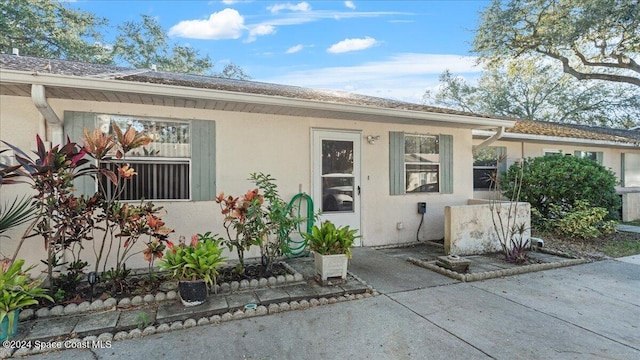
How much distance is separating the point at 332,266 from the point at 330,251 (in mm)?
181

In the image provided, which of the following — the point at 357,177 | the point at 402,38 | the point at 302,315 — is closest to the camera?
the point at 302,315

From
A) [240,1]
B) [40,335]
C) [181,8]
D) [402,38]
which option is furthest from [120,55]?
[40,335]

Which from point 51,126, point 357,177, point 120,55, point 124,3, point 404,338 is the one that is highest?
point 124,3

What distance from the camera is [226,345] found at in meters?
2.56

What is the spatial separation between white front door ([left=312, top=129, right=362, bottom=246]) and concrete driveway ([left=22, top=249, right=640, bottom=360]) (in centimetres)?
185

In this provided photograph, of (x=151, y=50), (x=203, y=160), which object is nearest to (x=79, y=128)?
(x=203, y=160)

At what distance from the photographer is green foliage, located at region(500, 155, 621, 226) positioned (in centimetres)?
680

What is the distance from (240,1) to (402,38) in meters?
5.96

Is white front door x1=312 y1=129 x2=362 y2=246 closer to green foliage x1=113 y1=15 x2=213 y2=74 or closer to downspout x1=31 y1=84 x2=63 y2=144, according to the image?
downspout x1=31 y1=84 x2=63 y2=144

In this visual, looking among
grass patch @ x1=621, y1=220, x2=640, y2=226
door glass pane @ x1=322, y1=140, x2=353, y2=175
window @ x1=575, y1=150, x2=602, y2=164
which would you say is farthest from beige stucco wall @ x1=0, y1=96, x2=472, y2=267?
window @ x1=575, y1=150, x2=602, y2=164

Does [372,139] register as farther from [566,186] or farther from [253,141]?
[566,186]

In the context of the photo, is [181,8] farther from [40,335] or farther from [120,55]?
[40,335]

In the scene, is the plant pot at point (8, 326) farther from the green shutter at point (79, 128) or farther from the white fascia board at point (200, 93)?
the white fascia board at point (200, 93)

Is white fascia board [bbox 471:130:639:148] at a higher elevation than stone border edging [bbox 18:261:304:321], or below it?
higher
